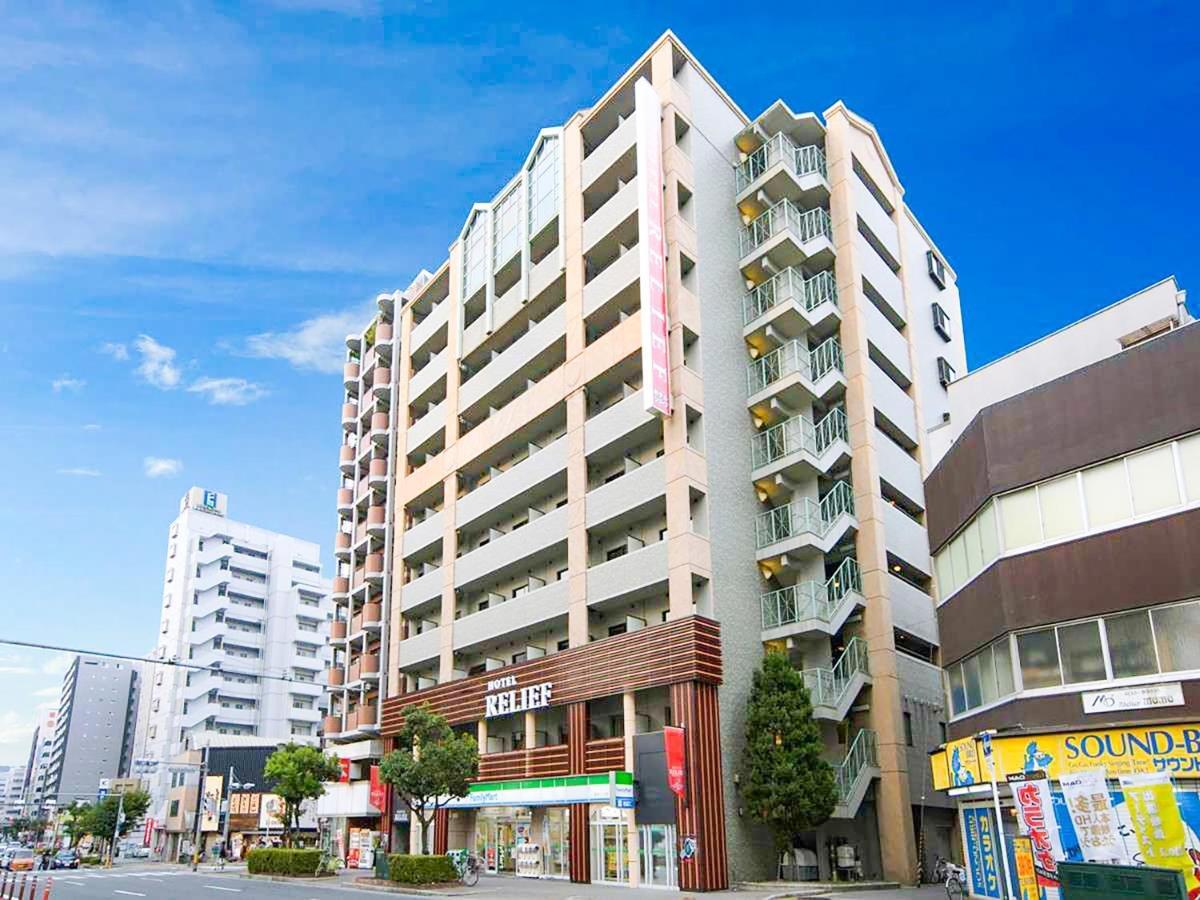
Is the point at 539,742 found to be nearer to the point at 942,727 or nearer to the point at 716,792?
the point at 716,792

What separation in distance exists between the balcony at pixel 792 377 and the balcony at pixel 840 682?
10221 millimetres

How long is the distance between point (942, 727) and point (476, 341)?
30.6m

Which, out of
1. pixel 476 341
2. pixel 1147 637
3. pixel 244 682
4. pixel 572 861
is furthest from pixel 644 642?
pixel 244 682

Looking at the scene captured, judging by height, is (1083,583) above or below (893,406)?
below

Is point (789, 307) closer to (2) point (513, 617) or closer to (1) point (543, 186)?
(1) point (543, 186)

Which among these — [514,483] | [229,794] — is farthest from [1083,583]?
[229,794]

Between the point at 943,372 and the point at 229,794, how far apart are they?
61087 millimetres

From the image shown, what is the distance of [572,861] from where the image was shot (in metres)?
38.3

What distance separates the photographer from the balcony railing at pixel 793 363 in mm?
42844

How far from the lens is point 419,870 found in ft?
118

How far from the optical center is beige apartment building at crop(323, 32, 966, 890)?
3753 cm

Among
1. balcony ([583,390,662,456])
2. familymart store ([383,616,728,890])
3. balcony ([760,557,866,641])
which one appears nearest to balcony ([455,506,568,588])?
balcony ([583,390,662,456])

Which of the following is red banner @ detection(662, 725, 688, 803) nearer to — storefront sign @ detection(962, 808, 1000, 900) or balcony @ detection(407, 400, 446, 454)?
storefront sign @ detection(962, 808, 1000, 900)

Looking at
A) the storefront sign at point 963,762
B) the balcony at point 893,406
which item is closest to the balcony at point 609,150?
the balcony at point 893,406
